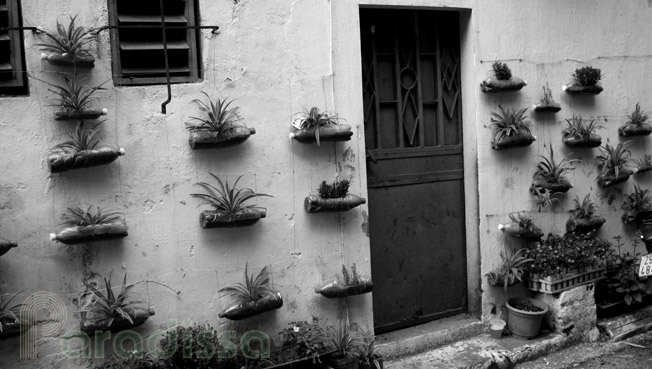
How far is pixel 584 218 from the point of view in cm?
655

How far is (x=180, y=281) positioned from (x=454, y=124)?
10.5 ft

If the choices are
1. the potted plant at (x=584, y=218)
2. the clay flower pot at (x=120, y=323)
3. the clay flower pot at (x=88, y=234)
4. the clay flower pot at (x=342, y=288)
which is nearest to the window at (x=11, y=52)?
the clay flower pot at (x=88, y=234)

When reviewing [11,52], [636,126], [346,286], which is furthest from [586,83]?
[11,52]

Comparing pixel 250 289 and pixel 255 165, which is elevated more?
pixel 255 165

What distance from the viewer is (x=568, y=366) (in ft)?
18.8

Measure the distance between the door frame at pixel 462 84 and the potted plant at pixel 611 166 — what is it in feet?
5.50

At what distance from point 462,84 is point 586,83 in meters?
1.44

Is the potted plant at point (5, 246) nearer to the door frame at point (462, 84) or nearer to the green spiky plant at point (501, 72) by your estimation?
the door frame at point (462, 84)

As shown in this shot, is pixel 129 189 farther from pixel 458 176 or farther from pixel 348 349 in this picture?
pixel 458 176

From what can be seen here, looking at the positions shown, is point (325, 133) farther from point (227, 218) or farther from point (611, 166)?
point (611, 166)

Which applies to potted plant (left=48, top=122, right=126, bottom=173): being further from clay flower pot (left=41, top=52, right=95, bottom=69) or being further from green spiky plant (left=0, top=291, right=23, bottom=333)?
green spiky plant (left=0, top=291, right=23, bottom=333)

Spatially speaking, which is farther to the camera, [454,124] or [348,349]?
[454,124]

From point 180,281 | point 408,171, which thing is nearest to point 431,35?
point 408,171

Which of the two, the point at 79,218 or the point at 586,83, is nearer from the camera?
the point at 79,218
